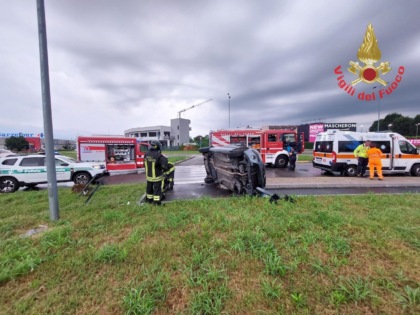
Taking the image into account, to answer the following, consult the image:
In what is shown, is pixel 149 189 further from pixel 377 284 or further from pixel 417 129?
pixel 417 129

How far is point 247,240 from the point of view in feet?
10.5

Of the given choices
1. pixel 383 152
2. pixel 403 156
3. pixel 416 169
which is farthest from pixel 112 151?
pixel 416 169

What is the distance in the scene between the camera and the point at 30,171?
9.02 meters

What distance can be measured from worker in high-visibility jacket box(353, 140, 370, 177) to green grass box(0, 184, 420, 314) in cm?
542

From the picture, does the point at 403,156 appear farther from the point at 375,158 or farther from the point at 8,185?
the point at 8,185

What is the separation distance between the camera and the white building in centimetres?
8138

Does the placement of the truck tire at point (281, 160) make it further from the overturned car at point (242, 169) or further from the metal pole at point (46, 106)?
A: the metal pole at point (46, 106)

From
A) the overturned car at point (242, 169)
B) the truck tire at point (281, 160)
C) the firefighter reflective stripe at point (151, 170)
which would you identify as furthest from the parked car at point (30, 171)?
the truck tire at point (281, 160)

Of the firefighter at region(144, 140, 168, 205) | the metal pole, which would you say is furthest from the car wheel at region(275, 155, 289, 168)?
the metal pole

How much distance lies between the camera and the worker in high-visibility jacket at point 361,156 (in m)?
9.09

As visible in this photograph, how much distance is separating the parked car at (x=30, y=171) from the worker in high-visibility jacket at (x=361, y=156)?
1165 cm

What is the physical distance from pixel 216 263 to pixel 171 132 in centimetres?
8611

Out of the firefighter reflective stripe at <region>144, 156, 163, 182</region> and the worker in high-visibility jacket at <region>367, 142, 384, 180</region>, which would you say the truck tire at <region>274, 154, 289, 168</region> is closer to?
the worker in high-visibility jacket at <region>367, 142, 384, 180</region>

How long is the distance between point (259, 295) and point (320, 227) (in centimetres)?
209
